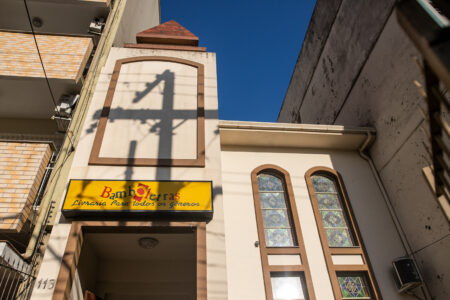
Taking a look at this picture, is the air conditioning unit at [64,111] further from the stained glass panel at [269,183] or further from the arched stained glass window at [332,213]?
the arched stained glass window at [332,213]

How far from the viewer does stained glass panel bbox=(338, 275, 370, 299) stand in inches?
242

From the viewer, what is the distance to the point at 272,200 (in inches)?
288

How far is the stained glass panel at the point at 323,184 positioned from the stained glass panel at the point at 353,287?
2165 mm

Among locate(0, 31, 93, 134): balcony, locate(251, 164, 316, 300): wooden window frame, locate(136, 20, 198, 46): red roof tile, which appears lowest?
locate(251, 164, 316, 300): wooden window frame

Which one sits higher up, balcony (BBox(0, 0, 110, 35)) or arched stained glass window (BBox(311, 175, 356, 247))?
balcony (BBox(0, 0, 110, 35))

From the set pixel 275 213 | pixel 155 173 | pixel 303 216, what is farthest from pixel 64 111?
pixel 303 216

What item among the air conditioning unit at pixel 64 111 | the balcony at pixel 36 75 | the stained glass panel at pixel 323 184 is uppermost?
the balcony at pixel 36 75

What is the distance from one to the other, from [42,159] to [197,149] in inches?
127

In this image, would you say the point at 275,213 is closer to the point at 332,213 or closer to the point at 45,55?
the point at 332,213

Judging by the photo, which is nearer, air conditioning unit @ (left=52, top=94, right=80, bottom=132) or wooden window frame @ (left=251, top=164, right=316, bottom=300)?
wooden window frame @ (left=251, top=164, right=316, bottom=300)

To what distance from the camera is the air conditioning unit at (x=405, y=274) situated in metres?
5.87

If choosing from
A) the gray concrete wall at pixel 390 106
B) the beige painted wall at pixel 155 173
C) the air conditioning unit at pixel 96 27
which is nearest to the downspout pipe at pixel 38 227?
the beige painted wall at pixel 155 173

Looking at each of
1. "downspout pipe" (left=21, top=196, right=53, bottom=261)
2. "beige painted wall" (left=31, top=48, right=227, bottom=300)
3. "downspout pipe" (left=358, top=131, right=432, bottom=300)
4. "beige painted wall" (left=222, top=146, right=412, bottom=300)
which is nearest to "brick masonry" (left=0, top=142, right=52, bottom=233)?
"downspout pipe" (left=21, top=196, right=53, bottom=261)

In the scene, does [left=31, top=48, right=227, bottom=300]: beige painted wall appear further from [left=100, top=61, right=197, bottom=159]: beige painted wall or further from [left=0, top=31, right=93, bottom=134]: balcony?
[left=0, top=31, right=93, bottom=134]: balcony
